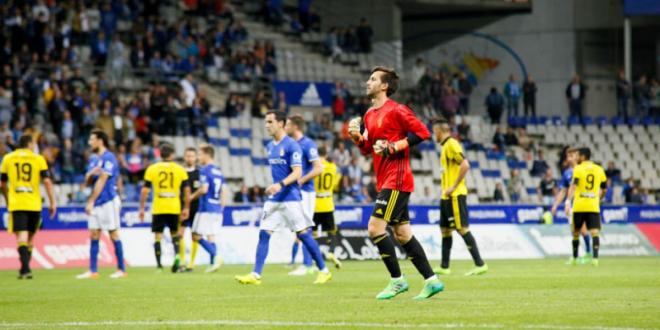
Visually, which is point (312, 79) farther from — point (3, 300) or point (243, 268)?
point (3, 300)

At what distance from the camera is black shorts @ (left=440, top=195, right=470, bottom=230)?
19.7m

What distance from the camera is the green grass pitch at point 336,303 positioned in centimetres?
1050

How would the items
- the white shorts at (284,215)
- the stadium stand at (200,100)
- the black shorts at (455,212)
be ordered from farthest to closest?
the stadium stand at (200,100) → the black shorts at (455,212) → the white shorts at (284,215)

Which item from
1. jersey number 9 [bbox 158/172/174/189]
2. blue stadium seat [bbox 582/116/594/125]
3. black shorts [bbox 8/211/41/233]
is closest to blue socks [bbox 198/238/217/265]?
jersey number 9 [bbox 158/172/174/189]

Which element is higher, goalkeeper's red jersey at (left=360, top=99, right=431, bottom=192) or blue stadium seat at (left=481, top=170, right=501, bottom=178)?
goalkeeper's red jersey at (left=360, top=99, right=431, bottom=192)

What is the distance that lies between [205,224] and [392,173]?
10.2 meters

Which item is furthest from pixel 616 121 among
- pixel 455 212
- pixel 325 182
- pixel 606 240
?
pixel 455 212

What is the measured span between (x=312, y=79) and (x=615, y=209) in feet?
43.0

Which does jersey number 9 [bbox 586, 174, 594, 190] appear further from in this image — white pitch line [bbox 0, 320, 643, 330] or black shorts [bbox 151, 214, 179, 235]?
white pitch line [bbox 0, 320, 643, 330]

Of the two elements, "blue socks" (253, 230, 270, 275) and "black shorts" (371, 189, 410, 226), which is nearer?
"black shorts" (371, 189, 410, 226)

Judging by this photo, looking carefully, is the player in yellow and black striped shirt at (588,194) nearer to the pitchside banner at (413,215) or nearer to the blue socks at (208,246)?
the pitchside banner at (413,215)

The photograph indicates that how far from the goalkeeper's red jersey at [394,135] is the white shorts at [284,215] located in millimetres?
3617

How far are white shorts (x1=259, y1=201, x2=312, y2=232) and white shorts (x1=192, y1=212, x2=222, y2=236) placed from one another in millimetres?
6202

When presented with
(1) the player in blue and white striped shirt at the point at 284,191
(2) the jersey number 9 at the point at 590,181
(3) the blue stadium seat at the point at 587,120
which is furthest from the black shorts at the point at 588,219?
(3) the blue stadium seat at the point at 587,120
